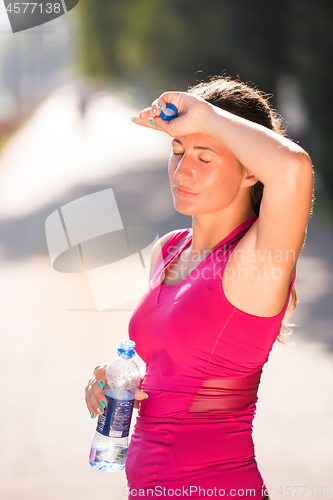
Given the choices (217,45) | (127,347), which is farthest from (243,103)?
(217,45)

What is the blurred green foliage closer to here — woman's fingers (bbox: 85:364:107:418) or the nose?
the nose

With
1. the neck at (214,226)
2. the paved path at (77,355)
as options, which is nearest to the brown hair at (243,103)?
the neck at (214,226)

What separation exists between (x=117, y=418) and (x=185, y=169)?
0.58m

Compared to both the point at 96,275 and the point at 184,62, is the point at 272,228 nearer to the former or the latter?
the point at 96,275

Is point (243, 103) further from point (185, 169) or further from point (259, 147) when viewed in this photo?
point (259, 147)

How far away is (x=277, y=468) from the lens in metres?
2.50

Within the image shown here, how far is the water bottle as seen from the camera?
45.0 inches

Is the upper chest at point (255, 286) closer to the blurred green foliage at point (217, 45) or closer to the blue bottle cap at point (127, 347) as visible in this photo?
the blue bottle cap at point (127, 347)

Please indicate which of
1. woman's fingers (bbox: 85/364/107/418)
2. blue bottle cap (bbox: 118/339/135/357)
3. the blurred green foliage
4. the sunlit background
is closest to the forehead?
blue bottle cap (bbox: 118/339/135/357)

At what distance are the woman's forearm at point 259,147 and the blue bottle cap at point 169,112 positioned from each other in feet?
0.41

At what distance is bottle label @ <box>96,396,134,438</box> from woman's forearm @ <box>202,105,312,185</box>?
1.90 feet

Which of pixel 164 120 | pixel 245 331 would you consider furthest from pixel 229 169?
pixel 245 331

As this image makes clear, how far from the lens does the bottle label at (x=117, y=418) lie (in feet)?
3.74

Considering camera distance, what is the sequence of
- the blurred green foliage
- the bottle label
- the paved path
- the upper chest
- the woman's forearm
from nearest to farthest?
the woman's forearm → the upper chest → the bottle label → the paved path → the blurred green foliage
